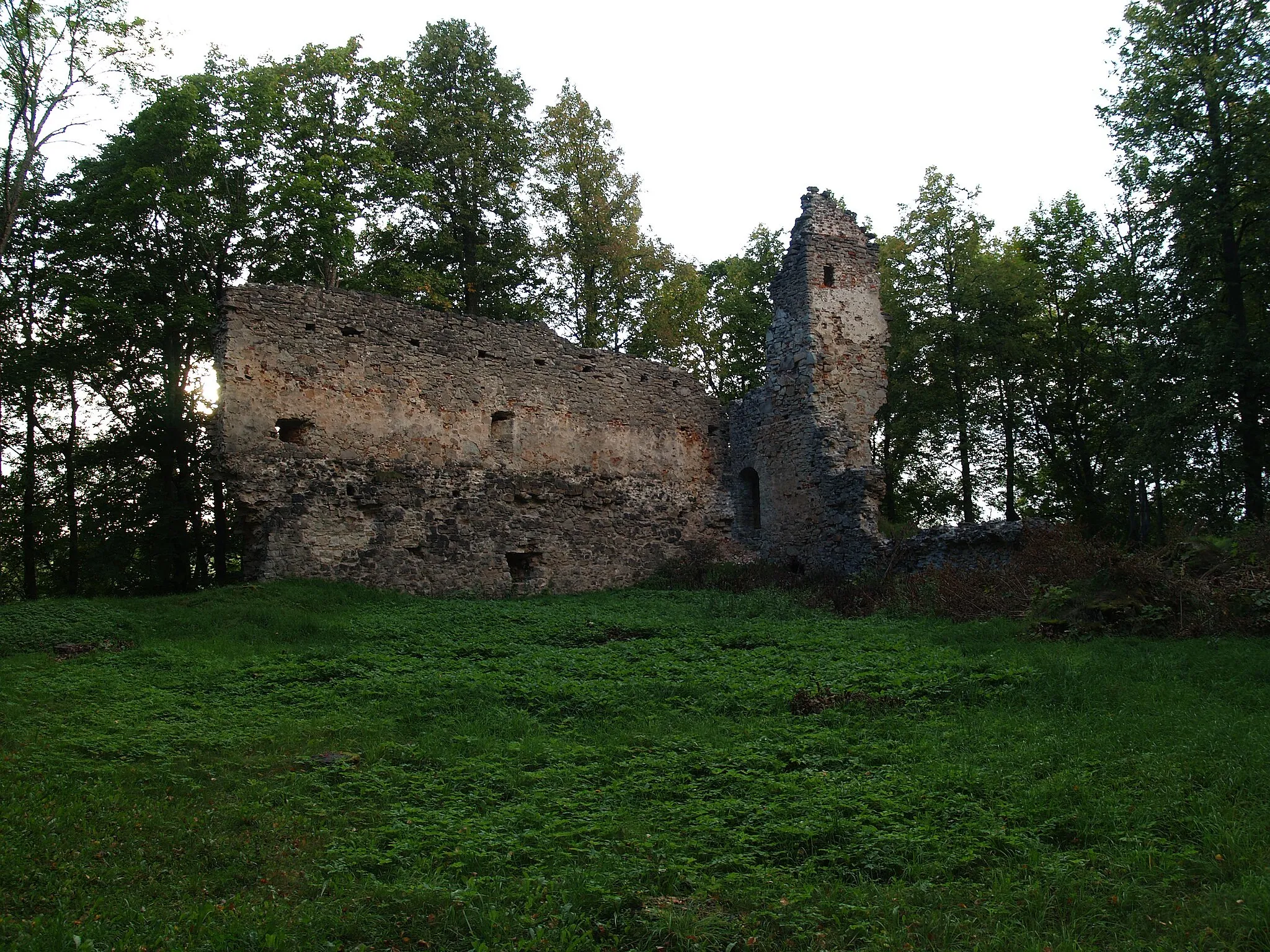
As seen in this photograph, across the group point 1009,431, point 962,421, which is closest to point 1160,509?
point 1009,431

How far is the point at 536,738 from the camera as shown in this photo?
23.0 feet

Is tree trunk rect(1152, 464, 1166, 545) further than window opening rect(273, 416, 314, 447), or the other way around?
tree trunk rect(1152, 464, 1166, 545)

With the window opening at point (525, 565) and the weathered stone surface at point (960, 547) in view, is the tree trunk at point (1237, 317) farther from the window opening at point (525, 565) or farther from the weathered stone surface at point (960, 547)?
the window opening at point (525, 565)

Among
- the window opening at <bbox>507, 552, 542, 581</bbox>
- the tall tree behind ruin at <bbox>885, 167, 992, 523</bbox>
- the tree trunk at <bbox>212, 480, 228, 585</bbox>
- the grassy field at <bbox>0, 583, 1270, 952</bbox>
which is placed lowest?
the grassy field at <bbox>0, 583, 1270, 952</bbox>

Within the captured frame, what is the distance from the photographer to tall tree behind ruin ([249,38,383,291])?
65.9 ft

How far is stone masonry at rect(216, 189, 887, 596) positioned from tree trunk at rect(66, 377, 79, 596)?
330 inches

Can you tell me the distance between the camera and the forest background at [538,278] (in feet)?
57.2

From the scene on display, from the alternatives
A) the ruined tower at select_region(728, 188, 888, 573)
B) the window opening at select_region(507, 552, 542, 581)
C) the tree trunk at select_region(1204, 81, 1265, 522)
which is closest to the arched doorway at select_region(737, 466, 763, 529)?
the ruined tower at select_region(728, 188, 888, 573)

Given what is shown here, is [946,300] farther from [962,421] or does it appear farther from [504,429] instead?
[504,429]

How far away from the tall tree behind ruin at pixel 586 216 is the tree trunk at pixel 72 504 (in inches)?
502

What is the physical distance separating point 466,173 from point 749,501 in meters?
13.6

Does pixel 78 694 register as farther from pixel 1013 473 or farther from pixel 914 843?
pixel 1013 473

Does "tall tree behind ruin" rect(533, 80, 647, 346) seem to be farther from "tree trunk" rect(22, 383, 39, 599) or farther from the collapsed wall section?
"tree trunk" rect(22, 383, 39, 599)

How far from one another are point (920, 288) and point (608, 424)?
454 inches
